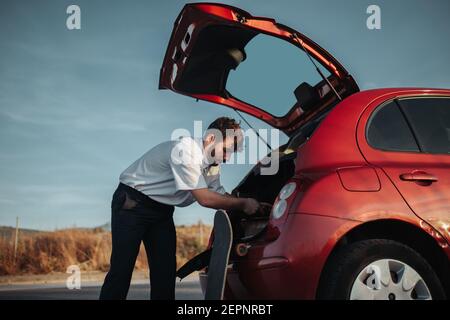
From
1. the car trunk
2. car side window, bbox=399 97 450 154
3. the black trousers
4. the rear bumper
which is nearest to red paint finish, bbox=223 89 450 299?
the rear bumper

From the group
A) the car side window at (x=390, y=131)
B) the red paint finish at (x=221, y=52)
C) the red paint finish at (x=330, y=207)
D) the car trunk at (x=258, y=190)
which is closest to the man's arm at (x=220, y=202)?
the car trunk at (x=258, y=190)

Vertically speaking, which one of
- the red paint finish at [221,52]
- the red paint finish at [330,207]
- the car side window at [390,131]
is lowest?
the red paint finish at [330,207]

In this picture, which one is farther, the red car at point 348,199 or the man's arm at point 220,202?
the man's arm at point 220,202

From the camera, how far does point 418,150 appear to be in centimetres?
340

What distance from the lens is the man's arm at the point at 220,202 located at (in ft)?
12.0

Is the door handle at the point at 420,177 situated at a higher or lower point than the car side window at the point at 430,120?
lower

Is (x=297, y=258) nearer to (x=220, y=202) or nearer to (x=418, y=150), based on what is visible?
(x=220, y=202)

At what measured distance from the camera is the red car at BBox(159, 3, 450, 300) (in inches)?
116

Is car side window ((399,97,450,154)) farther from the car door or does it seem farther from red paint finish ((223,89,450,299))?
red paint finish ((223,89,450,299))

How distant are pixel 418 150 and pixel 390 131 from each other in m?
0.22

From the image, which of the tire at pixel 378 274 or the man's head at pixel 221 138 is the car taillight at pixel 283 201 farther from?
the man's head at pixel 221 138

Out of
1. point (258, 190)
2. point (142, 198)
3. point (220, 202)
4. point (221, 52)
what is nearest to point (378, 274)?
point (220, 202)
